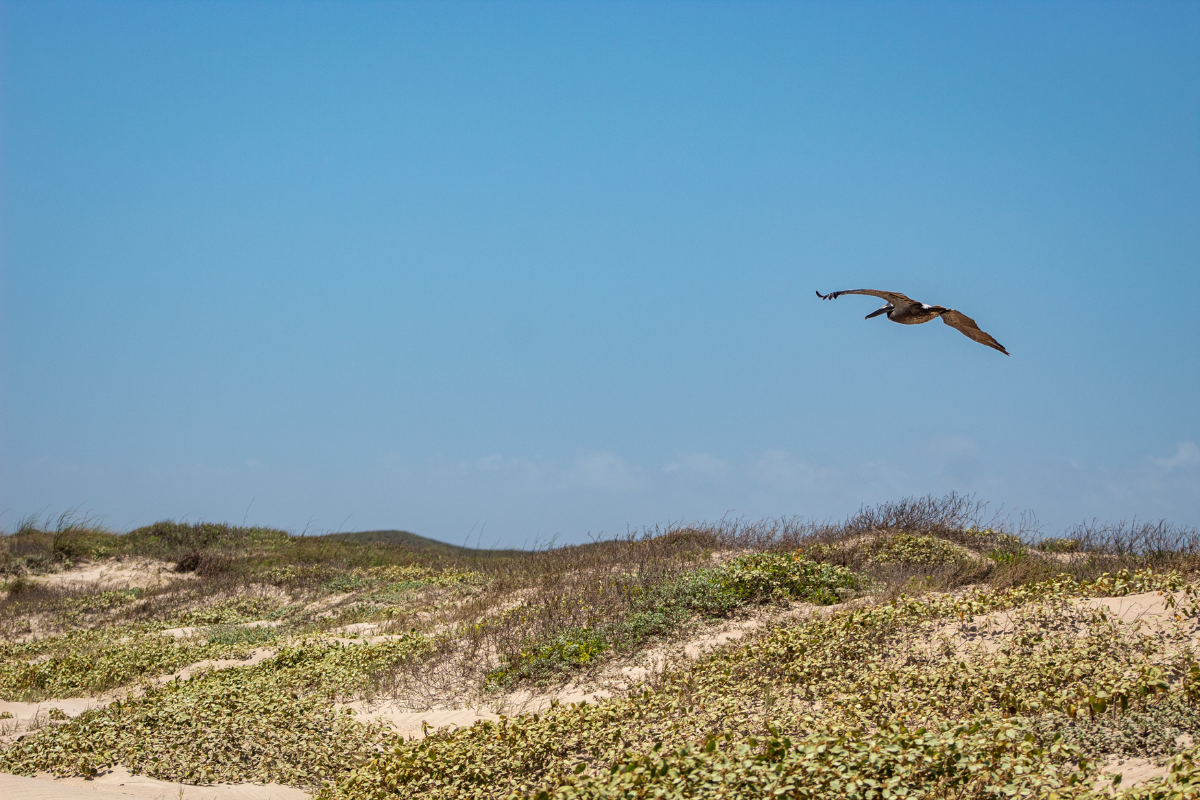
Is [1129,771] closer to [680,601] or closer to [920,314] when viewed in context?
[920,314]

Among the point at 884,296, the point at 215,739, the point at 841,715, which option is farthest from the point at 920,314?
the point at 215,739

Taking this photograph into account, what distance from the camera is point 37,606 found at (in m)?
17.9

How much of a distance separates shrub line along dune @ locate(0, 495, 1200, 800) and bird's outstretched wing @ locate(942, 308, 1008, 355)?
2630mm

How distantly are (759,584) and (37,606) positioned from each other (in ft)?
52.3

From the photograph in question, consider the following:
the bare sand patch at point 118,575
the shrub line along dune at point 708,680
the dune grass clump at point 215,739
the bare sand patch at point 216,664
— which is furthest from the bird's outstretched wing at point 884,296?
the bare sand patch at point 118,575

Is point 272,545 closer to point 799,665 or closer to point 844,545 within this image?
point 844,545

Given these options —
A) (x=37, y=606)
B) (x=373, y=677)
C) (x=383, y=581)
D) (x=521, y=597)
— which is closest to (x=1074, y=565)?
(x=521, y=597)

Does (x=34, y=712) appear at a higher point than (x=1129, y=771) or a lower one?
lower

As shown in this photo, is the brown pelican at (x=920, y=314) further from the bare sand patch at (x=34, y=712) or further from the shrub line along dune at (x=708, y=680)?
the bare sand patch at (x=34, y=712)

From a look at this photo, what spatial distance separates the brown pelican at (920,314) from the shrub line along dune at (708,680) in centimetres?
271

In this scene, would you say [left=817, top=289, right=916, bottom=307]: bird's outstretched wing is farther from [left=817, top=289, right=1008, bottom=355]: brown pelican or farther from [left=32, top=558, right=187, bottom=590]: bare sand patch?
[left=32, top=558, right=187, bottom=590]: bare sand patch

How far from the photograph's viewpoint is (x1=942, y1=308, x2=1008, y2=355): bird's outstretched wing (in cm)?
843

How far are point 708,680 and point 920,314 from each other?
419cm

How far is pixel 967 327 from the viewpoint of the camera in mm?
8656
